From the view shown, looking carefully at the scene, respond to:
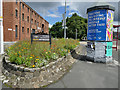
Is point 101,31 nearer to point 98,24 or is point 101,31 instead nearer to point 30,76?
point 98,24

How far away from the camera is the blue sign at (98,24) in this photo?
5.29m

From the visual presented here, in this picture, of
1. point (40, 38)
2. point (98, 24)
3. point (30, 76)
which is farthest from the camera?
point (40, 38)

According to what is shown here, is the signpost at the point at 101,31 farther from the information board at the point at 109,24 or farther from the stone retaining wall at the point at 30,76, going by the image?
the stone retaining wall at the point at 30,76

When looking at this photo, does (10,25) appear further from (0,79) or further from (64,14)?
(0,79)

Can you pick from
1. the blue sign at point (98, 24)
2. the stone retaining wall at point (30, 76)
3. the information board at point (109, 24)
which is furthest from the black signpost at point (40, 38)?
the information board at point (109, 24)

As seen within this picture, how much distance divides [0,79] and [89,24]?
6086mm

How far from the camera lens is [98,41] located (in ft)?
18.3

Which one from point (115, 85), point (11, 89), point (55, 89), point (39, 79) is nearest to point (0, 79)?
point (11, 89)

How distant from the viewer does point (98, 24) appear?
5398 millimetres

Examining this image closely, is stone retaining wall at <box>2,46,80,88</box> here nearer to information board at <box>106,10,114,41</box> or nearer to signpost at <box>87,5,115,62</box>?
signpost at <box>87,5,115,62</box>

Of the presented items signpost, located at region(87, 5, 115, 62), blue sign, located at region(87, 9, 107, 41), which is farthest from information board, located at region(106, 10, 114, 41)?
blue sign, located at region(87, 9, 107, 41)

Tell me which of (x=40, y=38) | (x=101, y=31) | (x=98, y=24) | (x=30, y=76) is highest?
(x=98, y=24)

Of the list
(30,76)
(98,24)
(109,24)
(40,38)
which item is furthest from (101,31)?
(30,76)

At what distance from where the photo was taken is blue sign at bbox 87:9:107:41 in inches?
208
